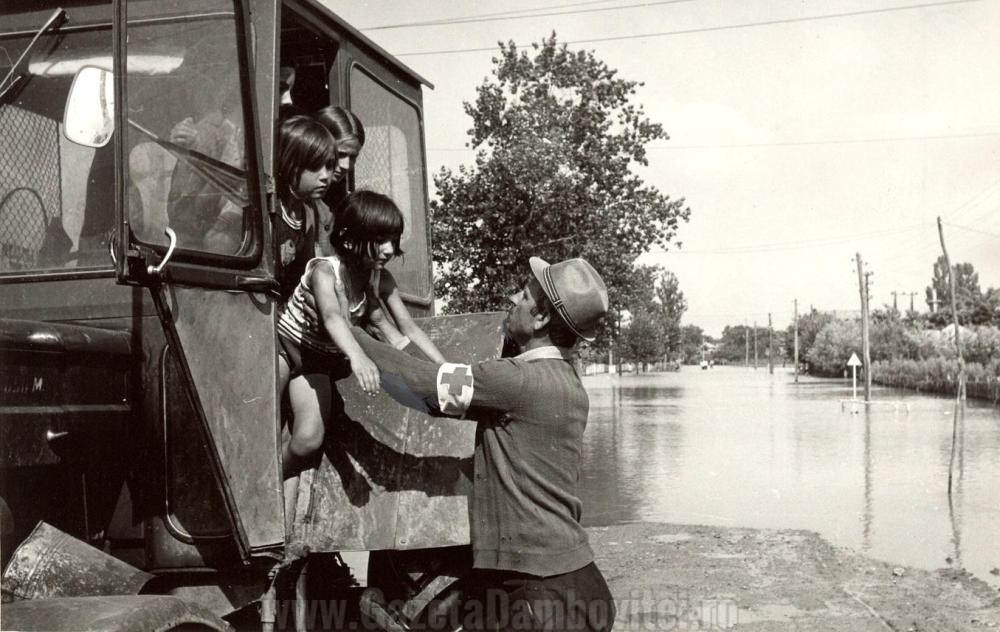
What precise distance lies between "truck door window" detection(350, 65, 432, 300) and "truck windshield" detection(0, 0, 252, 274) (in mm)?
1557

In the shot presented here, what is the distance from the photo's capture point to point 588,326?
3.35 m

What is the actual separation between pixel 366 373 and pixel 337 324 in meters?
0.25

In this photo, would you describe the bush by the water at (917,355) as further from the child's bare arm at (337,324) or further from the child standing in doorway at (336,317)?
the child's bare arm at (337,324)

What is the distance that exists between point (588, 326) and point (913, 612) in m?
6.93

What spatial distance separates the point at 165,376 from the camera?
10.2 ft

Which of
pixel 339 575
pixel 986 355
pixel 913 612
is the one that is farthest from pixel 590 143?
pixel 986 355

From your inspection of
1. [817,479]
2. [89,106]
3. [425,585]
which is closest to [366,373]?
[425,585]

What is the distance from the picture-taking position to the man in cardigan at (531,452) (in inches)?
127

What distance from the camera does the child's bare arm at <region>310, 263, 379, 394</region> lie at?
321 cm

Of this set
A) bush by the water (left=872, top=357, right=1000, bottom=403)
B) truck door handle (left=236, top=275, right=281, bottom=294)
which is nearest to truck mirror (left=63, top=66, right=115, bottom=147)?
truck door handle (left=236, top=275, right=281, bottom=294)

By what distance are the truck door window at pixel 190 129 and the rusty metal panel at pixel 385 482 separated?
85 cm

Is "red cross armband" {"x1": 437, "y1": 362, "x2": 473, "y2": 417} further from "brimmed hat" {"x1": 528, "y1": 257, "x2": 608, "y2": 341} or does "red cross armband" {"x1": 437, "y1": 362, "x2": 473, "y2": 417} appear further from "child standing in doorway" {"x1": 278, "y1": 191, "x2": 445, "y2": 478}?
"brimmed hat" {"x1": 528, "y1": 257, "x2": 608, "y2": 341}

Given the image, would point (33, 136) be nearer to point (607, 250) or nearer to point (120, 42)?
point (120, 42)

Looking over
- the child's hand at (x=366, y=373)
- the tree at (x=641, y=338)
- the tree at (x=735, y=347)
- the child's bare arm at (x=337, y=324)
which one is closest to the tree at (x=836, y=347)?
the tree at (x=641, y=338)
